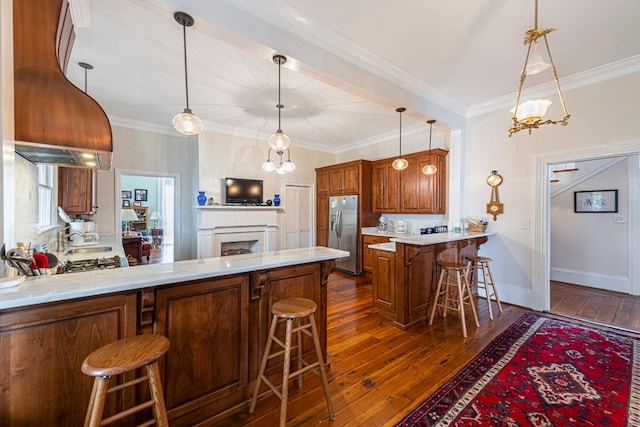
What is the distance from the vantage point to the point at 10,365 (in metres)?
1.14

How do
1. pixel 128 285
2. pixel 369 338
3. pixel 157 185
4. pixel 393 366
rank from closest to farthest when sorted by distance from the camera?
pixel 128 285 < pixel 393 366 < pixel 369 338 < pixel 157 185

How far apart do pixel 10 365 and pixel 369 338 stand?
2.54 metres

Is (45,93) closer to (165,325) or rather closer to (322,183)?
(165,325)

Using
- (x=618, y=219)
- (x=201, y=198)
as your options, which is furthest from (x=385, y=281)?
(x=618, y=219)

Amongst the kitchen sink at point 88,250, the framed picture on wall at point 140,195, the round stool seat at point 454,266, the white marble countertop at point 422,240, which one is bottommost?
the round stool seat at point 454,266

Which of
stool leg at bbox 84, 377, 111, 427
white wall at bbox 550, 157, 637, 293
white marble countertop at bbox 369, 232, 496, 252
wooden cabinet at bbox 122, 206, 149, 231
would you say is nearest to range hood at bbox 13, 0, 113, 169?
stool leg at bbox 84, 377, 111, 427

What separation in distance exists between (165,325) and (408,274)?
245 centimetres

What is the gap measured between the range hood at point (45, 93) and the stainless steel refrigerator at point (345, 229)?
441 cm

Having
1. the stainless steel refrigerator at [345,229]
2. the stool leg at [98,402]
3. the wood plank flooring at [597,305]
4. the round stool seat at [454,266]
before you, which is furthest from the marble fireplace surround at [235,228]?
the wood plank flooring at [597,305]

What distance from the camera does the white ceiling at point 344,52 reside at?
212 centimetres

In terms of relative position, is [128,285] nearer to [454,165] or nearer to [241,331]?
[241,331]

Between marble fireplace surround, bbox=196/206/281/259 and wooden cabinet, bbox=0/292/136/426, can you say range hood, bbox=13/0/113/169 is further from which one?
marble fireplace surround, bbox=196/206/281/259

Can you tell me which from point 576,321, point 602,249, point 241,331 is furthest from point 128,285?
point 602,249

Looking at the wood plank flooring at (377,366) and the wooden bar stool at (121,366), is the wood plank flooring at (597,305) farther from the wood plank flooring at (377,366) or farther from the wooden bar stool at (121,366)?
the wooden bar stool at (121,366)
